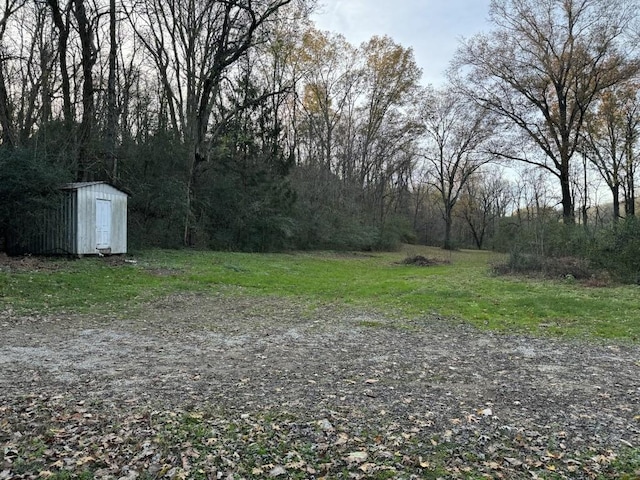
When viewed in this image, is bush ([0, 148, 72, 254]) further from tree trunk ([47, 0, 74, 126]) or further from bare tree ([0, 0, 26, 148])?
tree trunk ([47, 0, 74, 126])

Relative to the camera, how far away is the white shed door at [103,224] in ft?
46.9

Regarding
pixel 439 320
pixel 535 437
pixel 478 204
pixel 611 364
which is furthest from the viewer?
pixel 478 204

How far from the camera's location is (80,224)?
1378 cm

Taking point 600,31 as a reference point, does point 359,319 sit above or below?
below

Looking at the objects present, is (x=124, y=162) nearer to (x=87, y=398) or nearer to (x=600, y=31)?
(x=87, y=398)

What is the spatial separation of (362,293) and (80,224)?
879 centimetres

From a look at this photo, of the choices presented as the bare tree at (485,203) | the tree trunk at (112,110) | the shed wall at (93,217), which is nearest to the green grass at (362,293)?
the shed wall at (93,217)

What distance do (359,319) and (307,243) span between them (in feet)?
62.3

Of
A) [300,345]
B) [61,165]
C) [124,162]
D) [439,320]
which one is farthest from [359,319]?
[124,162]

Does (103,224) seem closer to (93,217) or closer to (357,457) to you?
(93,217)

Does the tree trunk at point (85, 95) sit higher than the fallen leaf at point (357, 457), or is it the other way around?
the tree trunk at point (85, 95)

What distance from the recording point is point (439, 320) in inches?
313

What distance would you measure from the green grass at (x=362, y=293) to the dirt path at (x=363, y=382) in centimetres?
109

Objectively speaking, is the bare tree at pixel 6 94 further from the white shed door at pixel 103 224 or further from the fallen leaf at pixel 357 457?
the fallen leaf at pixel 357 457
